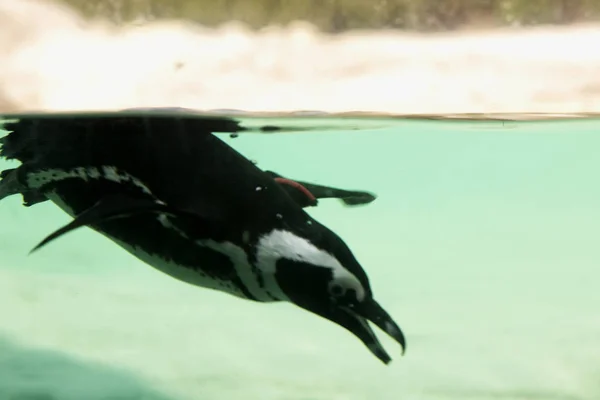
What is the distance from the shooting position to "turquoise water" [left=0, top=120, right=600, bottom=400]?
113 inches

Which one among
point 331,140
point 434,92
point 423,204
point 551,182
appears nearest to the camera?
point 434,92

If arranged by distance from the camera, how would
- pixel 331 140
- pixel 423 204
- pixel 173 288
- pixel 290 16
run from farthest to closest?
pixel 423 204
pixel 173 288
pixel 331 140
pixel 290 16

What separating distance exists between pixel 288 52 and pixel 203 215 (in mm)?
515

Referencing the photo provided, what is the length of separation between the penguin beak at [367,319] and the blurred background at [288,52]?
581mm

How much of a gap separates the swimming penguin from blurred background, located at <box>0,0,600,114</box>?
0.17 metres

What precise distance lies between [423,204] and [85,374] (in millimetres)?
6300

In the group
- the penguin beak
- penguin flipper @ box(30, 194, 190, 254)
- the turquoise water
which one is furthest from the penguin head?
the turquoise water

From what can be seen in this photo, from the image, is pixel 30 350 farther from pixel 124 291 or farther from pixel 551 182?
pixel 551 182

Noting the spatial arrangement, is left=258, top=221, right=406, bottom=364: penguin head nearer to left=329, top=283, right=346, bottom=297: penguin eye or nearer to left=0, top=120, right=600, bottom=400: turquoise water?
→ left=329, top=283, right=346, bottom=297: penguin eye

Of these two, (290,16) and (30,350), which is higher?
(290,16)

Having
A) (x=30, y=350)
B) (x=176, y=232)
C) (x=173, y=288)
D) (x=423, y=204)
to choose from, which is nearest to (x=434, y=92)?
(x=176, y=232)

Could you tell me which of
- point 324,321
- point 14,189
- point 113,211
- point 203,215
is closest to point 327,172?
point 324,321

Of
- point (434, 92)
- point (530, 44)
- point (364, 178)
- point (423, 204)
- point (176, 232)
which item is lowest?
point (423, 204)

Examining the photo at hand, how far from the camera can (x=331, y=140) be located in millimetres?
3723
